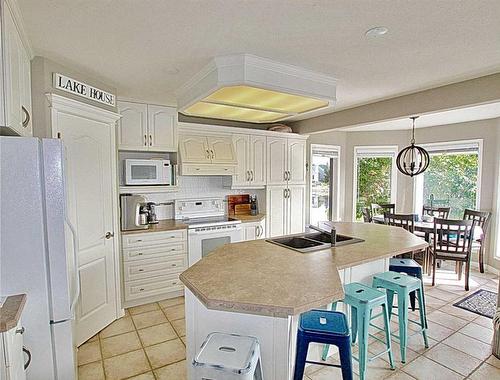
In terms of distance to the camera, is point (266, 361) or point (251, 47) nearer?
point (266, 361)

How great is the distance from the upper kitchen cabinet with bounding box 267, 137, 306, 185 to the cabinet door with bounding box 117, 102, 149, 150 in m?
1.98

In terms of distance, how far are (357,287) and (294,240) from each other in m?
0.78

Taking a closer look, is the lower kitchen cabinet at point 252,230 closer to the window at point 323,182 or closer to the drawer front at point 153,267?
the drawer front at point 153,267

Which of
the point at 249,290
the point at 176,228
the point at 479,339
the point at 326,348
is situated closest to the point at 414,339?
the point at 479,339

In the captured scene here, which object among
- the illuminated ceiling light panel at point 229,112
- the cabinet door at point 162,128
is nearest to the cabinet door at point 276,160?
the illuminated ceiling light panel at point 229,112

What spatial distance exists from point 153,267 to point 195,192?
4.43ft

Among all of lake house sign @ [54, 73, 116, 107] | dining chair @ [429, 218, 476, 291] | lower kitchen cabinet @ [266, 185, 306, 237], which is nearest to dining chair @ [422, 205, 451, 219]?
dining chair @ [429, 218, 476, 291]

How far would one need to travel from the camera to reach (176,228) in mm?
3832

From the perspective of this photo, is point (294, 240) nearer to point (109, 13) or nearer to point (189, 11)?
point (189, 11)

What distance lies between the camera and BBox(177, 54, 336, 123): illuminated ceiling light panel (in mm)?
2381

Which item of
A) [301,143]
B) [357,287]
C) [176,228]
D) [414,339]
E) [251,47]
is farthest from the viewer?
[301,143]

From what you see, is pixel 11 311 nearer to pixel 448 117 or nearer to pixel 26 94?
pixel 26 94

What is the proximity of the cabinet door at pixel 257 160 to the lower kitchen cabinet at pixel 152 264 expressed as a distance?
4.90 feet

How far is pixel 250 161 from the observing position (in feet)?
15.6
